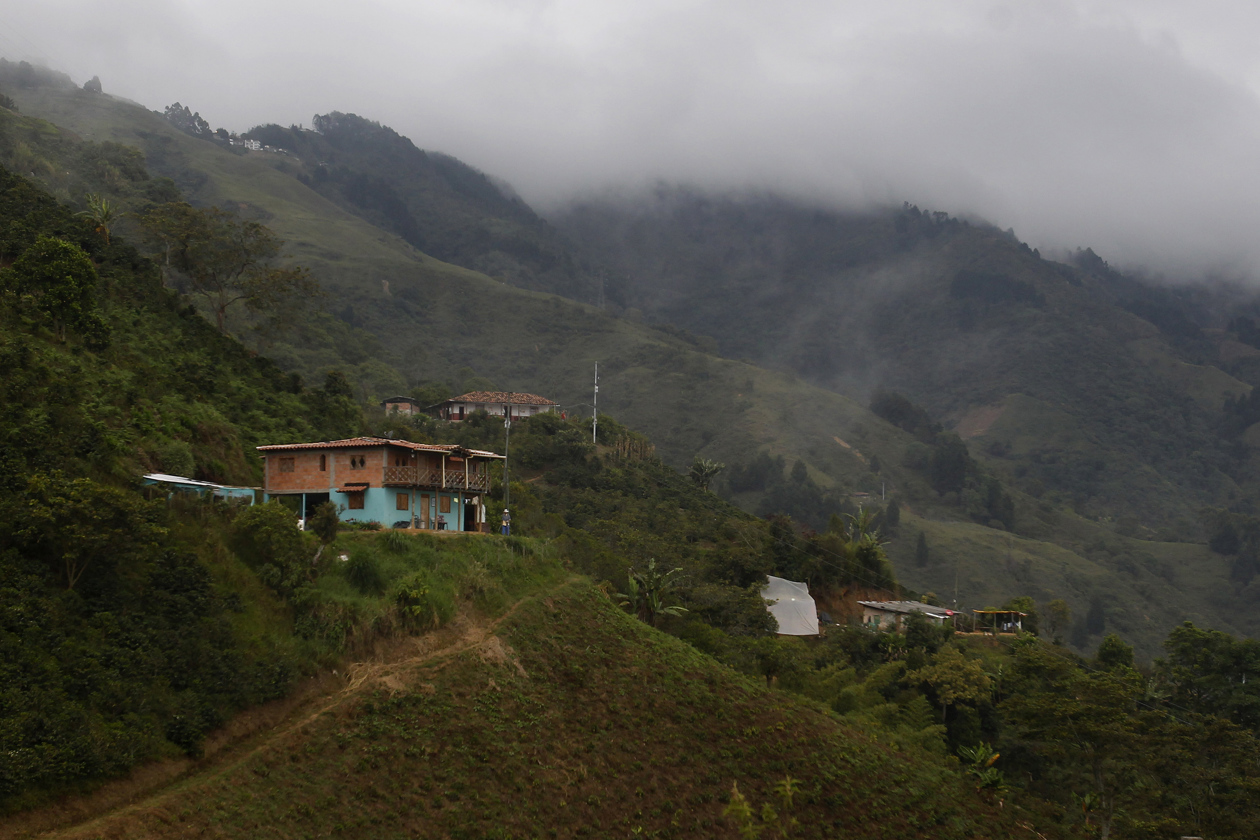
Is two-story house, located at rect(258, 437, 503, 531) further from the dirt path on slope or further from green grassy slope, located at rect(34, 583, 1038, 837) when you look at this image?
the dirt path on slope

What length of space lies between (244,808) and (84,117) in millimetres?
195173

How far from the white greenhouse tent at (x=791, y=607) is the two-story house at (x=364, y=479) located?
2408 cm

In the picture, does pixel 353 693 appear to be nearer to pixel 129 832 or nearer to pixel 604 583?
pixel 129 832

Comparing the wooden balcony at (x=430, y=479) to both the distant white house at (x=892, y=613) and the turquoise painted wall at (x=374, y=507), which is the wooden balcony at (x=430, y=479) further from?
the distant white house at (x=892, y=613)

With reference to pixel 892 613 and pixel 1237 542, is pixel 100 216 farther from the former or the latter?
pixel 1237 542

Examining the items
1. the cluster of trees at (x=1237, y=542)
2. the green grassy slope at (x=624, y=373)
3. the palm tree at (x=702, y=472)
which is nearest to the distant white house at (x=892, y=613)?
the palm tree at (x=702, y=472)

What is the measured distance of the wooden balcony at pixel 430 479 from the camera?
38.8 m

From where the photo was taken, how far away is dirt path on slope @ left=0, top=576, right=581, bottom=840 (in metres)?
17.9

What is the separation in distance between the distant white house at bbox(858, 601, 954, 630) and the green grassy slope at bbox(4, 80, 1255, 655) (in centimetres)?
6096

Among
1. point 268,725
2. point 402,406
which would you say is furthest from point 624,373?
point 268,725

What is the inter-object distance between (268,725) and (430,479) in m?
17.7

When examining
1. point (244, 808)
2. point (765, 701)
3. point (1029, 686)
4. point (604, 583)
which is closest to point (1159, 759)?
point (1029, 686)

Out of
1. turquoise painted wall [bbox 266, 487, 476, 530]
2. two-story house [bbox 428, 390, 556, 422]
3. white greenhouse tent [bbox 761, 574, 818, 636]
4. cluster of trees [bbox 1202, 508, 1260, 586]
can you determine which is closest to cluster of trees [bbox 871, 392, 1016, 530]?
cluster of trees [bbox 1202, 508, 1260, 586]

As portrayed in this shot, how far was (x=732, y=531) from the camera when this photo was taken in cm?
6844
